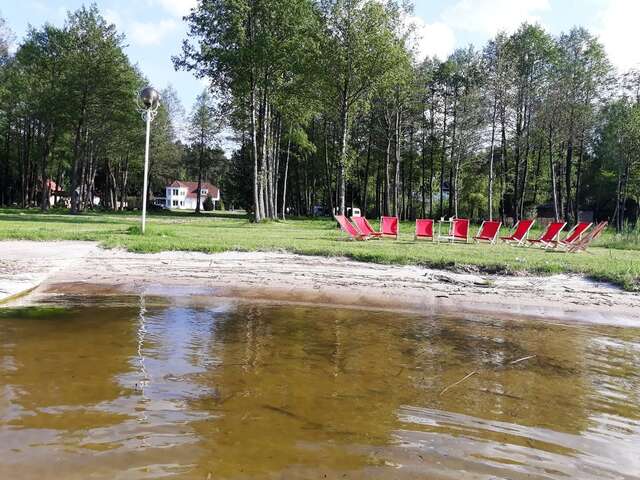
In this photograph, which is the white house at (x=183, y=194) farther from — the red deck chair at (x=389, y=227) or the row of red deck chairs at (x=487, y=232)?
the row of red deck chairs at (x=487, y=232)

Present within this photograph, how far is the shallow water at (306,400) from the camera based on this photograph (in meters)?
3.53

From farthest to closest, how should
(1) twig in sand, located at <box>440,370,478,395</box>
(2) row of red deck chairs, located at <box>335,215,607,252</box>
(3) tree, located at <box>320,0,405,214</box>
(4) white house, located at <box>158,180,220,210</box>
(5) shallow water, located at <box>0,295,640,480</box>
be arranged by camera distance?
(4) white house, located at <box>158,180,220,210</box>
(3) tree, located at <box>320,0,405,214</box>
(2) row of red deck chairs, located at <box>335,215,607,252</box>
(1) twig in sand, located at <box>440,370,478,395</box>
(5) shallow water, located at <box>0,295,640,480</box>

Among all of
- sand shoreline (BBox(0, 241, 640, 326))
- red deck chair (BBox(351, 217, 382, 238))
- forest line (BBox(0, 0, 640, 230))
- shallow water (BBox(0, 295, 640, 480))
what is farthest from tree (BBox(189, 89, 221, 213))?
shallow water (BBox(0, 295, 640, 480))

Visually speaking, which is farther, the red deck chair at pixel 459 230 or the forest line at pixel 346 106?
the forest line at pixel 346 106

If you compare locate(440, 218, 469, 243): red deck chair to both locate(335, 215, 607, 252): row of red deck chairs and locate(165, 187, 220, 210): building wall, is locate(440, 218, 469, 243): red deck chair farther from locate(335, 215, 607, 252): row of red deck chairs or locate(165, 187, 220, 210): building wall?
locate(165, 187, 220, 210): building wall

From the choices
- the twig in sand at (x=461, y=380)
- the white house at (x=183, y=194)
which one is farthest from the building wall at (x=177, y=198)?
the twig in sand at (x=461, y=380)

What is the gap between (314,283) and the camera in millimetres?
11477

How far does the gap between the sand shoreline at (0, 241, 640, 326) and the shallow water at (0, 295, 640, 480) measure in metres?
1.81

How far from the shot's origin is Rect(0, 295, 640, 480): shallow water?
11.6 feet

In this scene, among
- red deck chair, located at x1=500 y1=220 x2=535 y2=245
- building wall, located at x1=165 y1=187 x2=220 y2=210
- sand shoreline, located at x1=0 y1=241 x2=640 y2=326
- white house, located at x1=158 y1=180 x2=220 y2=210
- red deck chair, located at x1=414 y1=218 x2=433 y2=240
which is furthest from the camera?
building wall, located at x1=165 y1=187 x2=220 y2=210

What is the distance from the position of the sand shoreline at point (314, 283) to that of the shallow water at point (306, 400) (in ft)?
5.93

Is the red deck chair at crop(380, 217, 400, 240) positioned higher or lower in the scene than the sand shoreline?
higher

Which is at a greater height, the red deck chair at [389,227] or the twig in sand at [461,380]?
the red deck chair at [389,227]

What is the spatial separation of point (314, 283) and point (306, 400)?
6775 mm
